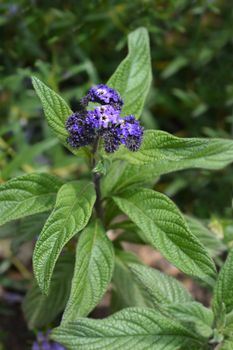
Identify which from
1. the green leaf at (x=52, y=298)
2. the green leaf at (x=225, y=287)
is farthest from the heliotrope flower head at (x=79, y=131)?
the green leaf at (x=52, y=298)

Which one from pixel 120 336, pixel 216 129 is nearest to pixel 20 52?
pixel 216 129

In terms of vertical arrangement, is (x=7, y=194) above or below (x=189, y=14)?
below

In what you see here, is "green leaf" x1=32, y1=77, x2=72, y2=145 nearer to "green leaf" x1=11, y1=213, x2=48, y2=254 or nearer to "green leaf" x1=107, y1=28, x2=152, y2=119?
"green leaf" x1=107, y1=28, x2=152, y2=119

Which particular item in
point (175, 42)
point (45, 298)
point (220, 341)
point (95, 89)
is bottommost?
point (220, 341)

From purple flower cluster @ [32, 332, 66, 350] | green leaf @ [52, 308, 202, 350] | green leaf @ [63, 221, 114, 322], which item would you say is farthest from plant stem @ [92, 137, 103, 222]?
purple flower cluster @ [32, 332, 66, 350]

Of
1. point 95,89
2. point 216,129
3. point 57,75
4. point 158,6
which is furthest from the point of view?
point 216,129

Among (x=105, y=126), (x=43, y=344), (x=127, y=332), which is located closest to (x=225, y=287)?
(x=127, y=332)

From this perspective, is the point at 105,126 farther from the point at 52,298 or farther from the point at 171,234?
the point at 52,298

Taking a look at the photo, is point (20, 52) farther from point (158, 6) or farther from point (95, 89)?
point (95, 89)
